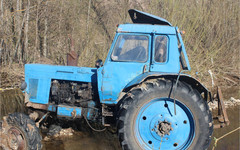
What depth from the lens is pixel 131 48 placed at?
4.26 metres

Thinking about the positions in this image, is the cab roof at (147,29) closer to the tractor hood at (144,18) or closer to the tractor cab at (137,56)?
the tractor cab at (137,56)

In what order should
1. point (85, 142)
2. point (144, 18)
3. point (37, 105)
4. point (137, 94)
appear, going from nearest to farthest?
point (137, 94), point (144, 18), point (37, 105), point (85, 142)

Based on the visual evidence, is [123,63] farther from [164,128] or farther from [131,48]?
[164,128]

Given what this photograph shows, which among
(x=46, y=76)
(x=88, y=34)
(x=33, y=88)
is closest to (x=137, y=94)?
(x=46, y=76)

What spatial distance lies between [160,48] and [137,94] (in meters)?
1.01

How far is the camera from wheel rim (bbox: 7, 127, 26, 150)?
428 cm

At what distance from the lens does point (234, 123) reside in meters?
6.30

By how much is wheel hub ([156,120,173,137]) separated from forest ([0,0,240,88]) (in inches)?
223

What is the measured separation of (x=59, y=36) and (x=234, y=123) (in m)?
8.58

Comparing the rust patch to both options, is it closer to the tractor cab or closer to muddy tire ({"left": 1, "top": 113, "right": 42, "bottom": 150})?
muddy tire ({"left": 1, "top": 113, "right": 42, "bottom": 150})

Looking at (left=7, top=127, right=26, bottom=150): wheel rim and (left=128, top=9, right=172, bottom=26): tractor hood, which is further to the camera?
(left=128, top=9, right=172, bottom=26): tractor hood

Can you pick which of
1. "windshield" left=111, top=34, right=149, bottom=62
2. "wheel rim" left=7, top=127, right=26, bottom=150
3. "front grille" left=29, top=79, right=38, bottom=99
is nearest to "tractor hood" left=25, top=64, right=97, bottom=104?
"front grille" left=29, top=79, right=38, bottom=99

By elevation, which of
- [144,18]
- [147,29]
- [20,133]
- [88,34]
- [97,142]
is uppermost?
[88,34]

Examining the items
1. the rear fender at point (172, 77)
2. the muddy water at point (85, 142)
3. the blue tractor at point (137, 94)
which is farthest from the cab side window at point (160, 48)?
the muddy water at point (85, 142)
